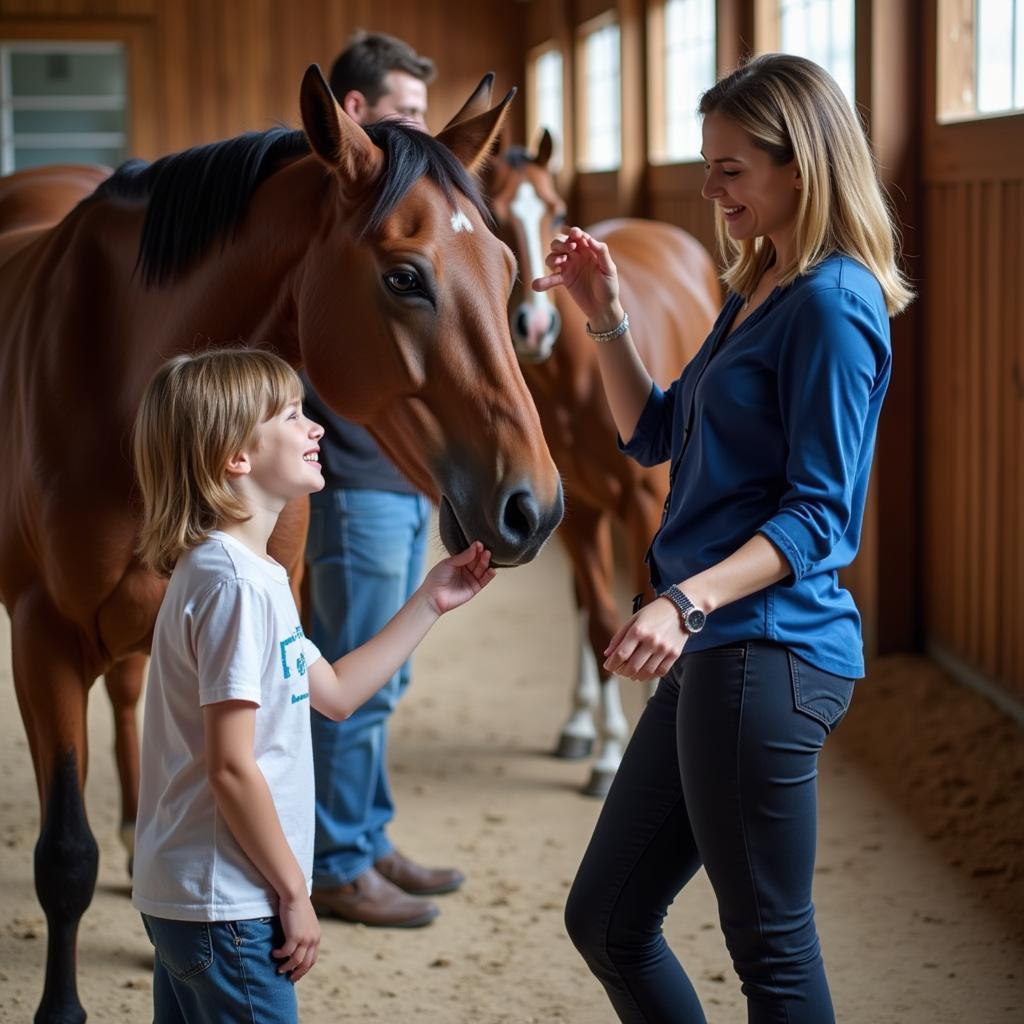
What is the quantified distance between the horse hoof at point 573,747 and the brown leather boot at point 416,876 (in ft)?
2.92

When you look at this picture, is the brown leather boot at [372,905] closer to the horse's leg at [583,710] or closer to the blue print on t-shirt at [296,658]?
the horse's leg at [583,710]

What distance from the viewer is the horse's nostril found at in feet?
5.26

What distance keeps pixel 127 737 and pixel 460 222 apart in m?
1.67

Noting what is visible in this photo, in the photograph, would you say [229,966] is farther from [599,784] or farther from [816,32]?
[816,32]

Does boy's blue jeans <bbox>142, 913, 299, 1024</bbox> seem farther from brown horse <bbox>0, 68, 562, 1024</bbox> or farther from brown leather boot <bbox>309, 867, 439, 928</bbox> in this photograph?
brown leather boot <bbox>309, 867, 439, 928</bbox>

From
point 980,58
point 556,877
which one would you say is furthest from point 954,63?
point 556,877


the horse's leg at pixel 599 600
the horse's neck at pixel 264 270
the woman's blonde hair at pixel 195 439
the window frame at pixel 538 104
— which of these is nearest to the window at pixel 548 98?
the window frame at pixel 538 104

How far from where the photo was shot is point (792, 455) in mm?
1371

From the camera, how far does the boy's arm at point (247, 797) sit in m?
1.27

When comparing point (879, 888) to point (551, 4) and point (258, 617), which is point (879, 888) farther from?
point (551, 4)

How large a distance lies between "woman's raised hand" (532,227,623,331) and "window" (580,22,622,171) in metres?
6.13

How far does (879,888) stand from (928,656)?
1.53 meters

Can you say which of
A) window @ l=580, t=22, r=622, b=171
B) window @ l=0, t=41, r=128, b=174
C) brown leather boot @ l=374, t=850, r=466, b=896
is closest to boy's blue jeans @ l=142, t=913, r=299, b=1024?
brown leather boot @ l=374, t=850, r=466, b=896

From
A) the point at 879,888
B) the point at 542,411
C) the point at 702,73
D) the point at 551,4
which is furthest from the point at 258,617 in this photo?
the point at 551,4
